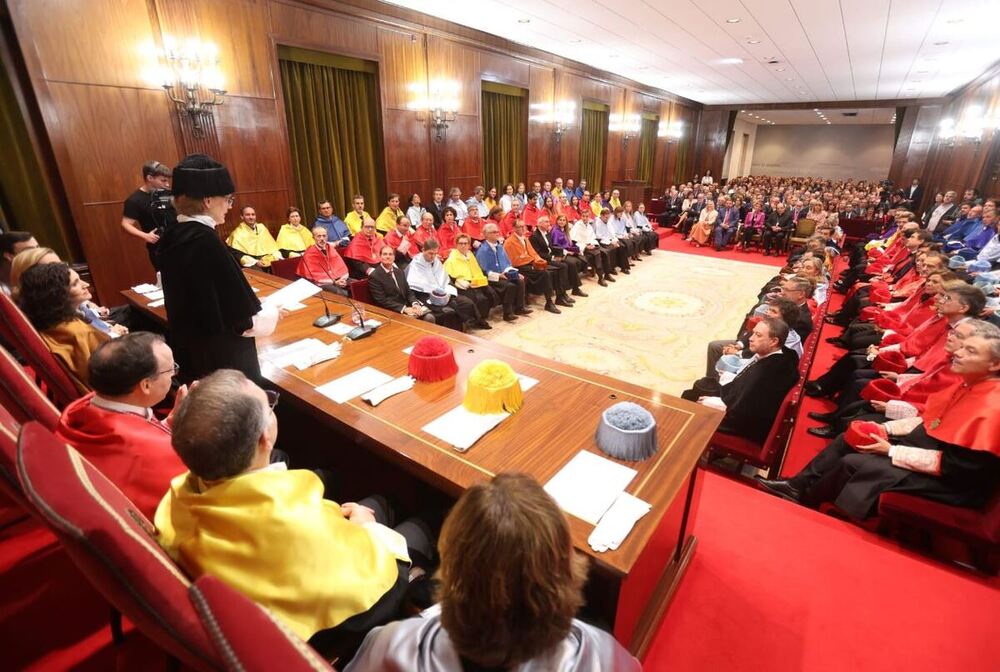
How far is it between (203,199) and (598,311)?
513cm

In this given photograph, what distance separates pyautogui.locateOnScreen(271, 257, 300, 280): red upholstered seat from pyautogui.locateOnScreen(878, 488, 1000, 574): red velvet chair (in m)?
5.13

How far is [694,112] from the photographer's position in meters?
17.5

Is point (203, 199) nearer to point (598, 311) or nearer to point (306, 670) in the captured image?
point (306, 670)

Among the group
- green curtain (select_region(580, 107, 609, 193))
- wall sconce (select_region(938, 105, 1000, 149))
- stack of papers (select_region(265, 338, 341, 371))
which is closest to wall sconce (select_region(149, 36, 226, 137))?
stack of papers (select_region(265, 338, 341, 371))

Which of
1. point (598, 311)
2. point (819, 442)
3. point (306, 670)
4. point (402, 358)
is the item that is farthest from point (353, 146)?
point (306, 670)

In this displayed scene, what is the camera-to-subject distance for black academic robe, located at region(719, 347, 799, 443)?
244 centimetres

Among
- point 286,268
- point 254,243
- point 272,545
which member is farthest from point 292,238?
point 272,545

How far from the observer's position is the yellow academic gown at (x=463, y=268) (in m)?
5.55

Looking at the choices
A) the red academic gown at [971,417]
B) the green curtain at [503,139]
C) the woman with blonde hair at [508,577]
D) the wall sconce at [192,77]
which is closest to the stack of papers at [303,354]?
the woman with blonde hair at [508,577]

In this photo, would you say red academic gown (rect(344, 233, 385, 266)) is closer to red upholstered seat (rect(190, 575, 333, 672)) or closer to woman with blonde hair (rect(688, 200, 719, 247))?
red upholstered seat (rect(190, 575, 333, 672))

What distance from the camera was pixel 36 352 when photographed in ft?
6.55

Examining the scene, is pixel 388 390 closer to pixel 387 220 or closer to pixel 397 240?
pixel 397 240

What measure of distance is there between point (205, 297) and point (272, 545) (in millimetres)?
1378

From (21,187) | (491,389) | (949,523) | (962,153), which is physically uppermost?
(962,153)
